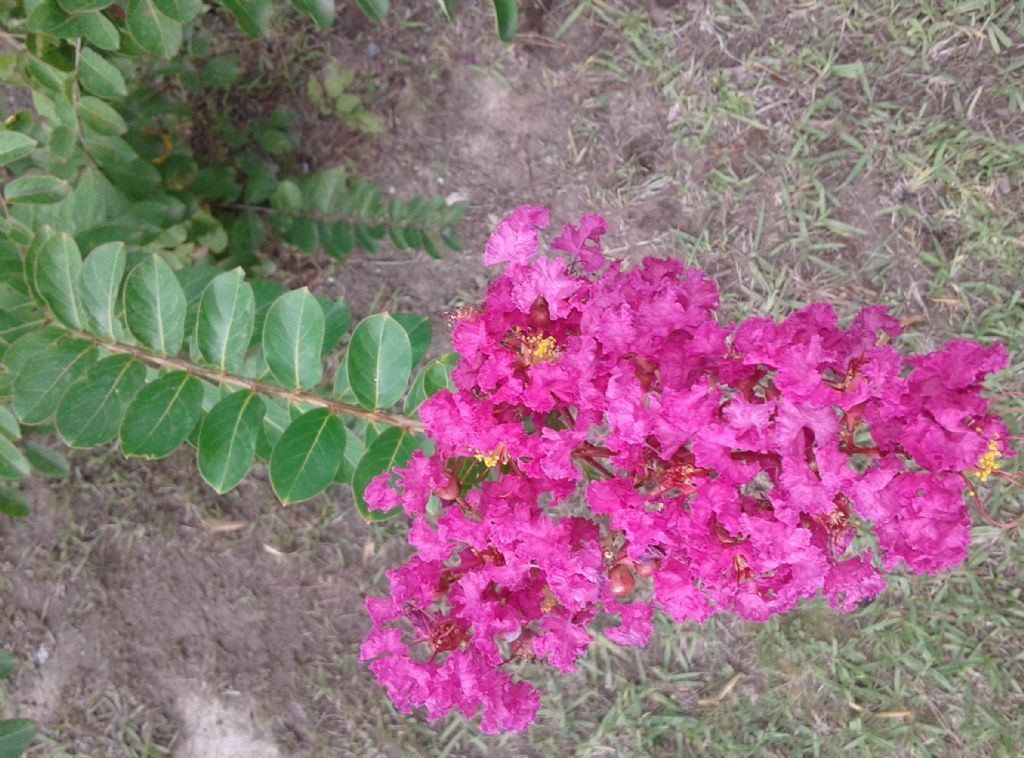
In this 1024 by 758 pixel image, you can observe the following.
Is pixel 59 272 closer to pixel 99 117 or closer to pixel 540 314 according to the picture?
pixel 99 117

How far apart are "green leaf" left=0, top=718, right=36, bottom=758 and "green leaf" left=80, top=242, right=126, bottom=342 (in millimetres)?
915

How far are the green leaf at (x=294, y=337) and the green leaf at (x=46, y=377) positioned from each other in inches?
15.3

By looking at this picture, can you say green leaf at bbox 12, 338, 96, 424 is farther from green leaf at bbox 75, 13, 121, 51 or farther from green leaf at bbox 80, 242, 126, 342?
green leaf at bbox 75, 13, 121, 51

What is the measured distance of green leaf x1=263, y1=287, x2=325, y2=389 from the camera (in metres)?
1.65

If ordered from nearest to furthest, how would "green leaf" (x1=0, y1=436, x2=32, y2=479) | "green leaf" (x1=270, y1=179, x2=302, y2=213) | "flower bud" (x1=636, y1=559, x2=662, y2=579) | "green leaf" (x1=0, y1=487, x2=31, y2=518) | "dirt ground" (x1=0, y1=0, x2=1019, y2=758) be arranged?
"flower bud" (x1=636, y1=559, x2=662, y2=579) → "green leaf" (x1=0, y1=436, x2=32, y2=479) → "green leaf" (x1=0, y1=487, x2=31, y2=518) → "green leaf" (x1=270, y1=179, x2=302, y2=213) → "dirt ground" (x1=0, y1=0, x2=1019, y2=758)

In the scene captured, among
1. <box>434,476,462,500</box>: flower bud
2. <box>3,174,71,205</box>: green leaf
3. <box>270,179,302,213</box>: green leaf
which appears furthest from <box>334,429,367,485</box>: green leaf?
<box>270,179,302,213</box>: green leaf

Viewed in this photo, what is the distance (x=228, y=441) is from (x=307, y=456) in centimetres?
17

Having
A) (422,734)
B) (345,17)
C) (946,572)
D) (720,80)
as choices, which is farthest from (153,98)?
(946,572)

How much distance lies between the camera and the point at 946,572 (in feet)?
9.14

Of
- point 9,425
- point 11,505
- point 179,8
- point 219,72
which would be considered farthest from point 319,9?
point 11,505

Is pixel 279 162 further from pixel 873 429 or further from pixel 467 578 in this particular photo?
pixel 873 429

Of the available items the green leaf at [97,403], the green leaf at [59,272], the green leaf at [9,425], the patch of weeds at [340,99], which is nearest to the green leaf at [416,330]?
the green leaf at [97,403]

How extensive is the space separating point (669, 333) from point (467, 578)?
0.51m

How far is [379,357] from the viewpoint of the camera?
5.39 feet
